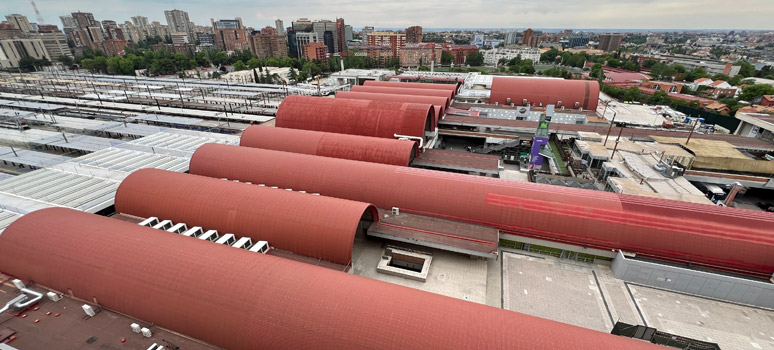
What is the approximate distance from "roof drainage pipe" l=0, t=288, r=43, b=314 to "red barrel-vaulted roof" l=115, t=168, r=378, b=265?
9146 mm

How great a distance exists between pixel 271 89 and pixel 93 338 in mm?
79196

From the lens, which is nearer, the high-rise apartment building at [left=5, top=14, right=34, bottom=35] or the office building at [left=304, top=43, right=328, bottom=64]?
the office building at [left=304, top=43, right=328, bottom=64]

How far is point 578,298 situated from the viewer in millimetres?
22938

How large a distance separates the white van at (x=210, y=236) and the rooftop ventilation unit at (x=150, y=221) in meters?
5.43

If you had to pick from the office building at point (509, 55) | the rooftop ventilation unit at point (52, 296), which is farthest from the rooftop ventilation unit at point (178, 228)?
the office building at point (509, 55)

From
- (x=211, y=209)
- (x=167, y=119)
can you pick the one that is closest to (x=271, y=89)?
(x=167, y=119)

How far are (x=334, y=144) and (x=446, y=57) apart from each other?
135552mm

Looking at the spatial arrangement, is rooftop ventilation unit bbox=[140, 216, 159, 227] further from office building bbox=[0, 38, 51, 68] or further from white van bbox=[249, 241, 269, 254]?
office building bbox=[0, 38, 51, 68]

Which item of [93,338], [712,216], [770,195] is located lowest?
[770,195]

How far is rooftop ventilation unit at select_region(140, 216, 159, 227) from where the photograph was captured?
25.8m

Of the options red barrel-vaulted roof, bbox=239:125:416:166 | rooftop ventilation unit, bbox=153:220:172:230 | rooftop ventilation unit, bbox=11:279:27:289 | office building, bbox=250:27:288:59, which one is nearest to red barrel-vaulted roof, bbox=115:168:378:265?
rooftop ventilation unit, bbox=153:220:172:230

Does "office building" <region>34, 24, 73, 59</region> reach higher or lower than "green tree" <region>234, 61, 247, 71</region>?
higher

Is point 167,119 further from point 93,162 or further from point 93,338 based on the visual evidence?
point 93,338

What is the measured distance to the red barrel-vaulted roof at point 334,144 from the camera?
35812 millimetres
